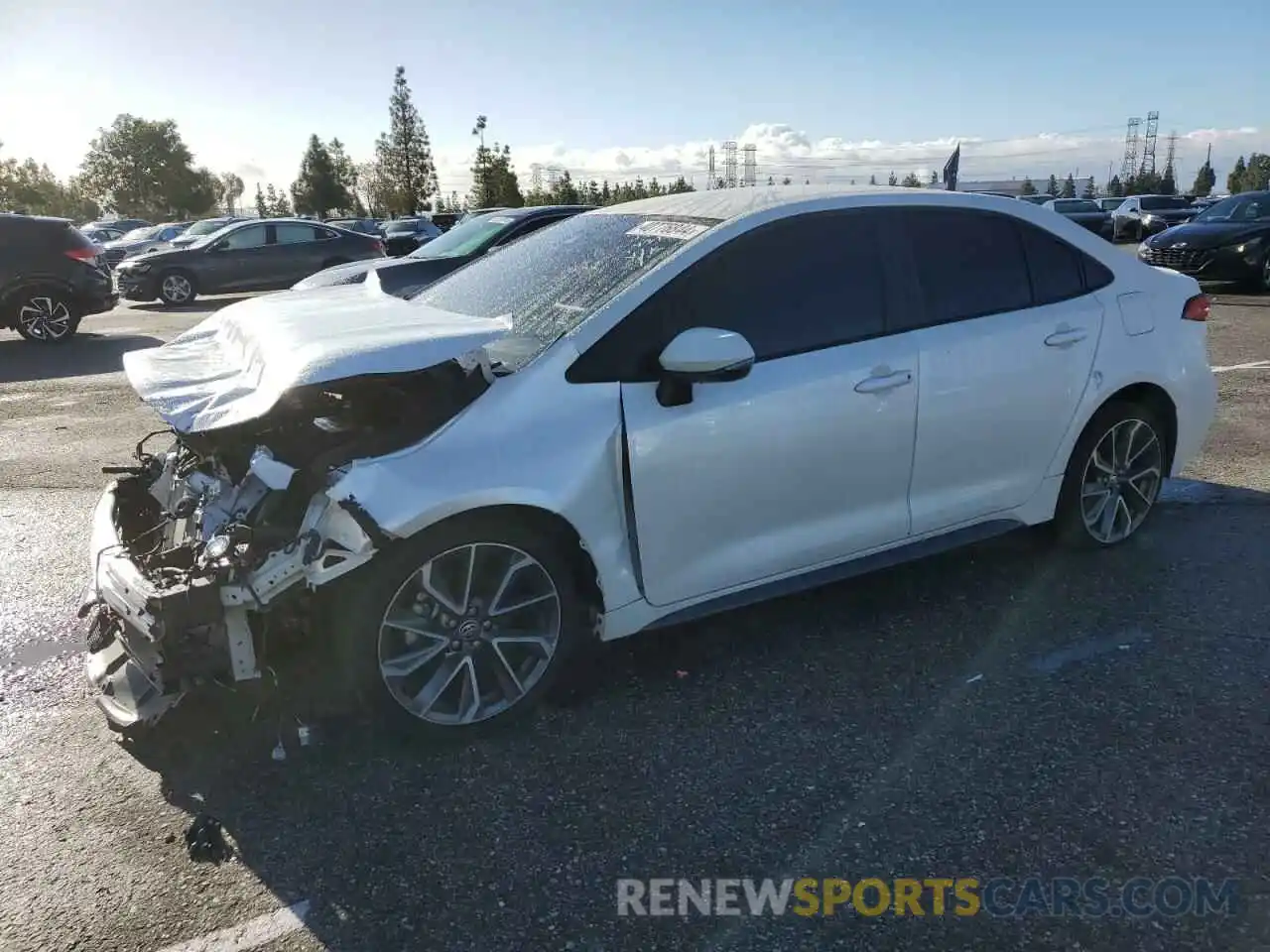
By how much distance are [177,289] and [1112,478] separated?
61.0 feet

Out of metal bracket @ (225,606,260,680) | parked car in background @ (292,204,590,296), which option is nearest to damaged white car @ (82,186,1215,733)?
metal bracket @ (225,606,260,680)

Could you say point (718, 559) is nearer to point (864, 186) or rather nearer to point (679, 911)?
point (679, 911)

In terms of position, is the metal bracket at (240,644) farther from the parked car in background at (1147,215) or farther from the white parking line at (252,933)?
the parked car in background at (1147,215)

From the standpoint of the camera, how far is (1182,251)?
1535cm

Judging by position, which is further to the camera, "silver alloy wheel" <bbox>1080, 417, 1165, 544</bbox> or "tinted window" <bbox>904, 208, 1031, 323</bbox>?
"silver alloy wheel" <bbox>1080, 417, 1165, 544</bbox>

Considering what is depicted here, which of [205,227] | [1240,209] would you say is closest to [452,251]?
[1240,209]

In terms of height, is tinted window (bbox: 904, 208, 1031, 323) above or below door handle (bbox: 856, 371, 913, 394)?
above

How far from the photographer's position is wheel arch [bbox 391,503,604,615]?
9.72ft

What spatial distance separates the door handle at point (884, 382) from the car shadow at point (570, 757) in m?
1.03

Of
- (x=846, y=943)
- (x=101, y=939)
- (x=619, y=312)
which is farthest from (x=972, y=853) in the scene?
(x=101, y=939)

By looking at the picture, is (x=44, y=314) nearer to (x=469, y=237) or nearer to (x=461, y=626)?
(x=469, y=237)

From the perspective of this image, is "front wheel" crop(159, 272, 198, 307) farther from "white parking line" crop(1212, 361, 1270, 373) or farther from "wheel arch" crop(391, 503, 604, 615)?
"wheel arch" crop(391, 503, 604, 615)

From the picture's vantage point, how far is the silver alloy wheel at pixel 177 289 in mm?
18562

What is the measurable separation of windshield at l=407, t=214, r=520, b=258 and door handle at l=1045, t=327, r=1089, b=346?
22.0 feet
